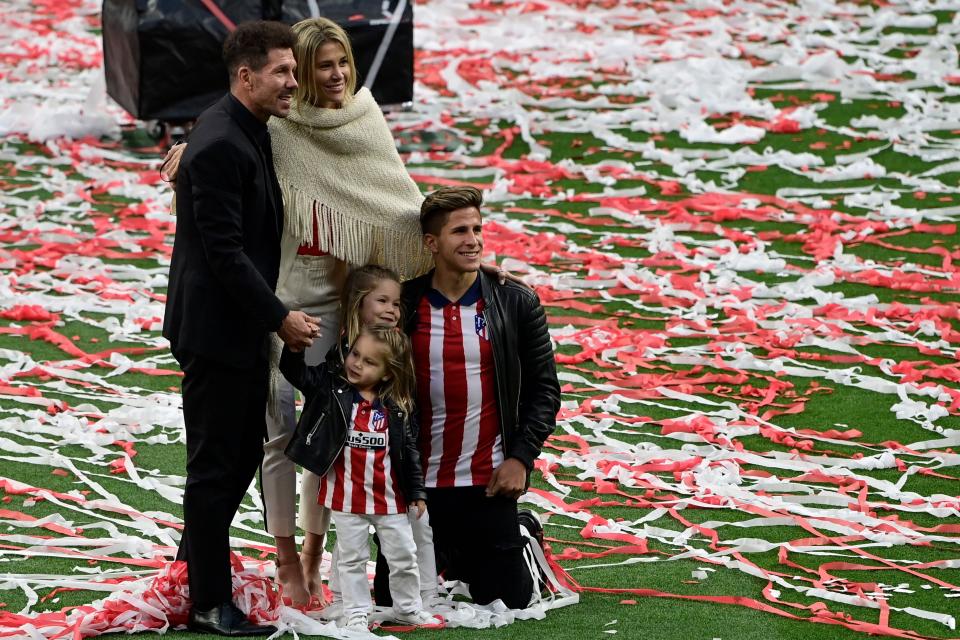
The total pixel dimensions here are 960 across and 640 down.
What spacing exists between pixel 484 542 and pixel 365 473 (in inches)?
19.8

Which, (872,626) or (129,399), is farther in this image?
(129,399)

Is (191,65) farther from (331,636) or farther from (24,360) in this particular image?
(331,636)

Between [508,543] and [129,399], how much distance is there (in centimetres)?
268

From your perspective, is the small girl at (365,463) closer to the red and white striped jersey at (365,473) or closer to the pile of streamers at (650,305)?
the red and white striped jersey at (365,473)

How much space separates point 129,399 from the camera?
6473mm

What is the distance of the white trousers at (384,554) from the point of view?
4188 millimetres

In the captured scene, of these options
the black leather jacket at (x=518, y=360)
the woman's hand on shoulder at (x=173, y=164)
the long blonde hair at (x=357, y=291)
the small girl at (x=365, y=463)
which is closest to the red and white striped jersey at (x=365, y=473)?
the small girl at (x=365, y=463)

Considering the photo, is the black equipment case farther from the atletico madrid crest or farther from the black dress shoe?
the black dress shoe

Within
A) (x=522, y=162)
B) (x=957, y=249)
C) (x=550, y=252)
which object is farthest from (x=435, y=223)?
(x=522, y=162)

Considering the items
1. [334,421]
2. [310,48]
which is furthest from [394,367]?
[310,48]

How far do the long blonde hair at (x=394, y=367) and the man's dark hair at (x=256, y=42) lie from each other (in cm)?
89

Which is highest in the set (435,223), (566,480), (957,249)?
(435,223)

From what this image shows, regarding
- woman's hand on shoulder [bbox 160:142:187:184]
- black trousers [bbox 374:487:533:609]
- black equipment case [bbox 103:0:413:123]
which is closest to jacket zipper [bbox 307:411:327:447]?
black trousers [bbox 374:487:533:609]

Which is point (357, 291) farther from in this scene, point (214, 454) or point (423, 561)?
point (423, 561)
